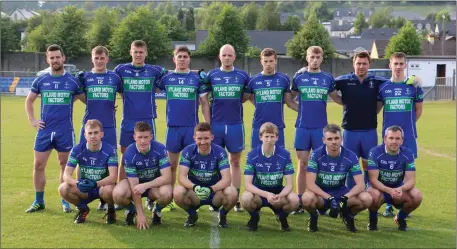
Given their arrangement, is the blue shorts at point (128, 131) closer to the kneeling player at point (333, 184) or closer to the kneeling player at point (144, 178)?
the kneeling player at point (144, 178)

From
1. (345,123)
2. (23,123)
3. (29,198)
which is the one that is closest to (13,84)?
(23,123)

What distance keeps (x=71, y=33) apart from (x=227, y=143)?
1743 inches

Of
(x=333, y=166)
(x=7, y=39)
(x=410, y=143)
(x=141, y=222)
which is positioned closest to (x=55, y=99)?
(x=141, y=222)

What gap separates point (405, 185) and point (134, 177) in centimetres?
293

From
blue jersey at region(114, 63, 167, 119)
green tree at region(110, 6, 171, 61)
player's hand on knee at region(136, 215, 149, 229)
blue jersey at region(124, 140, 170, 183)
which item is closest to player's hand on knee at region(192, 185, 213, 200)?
blue jersey at region(124, 140, 170, 183)

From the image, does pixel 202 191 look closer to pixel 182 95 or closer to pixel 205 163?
pixel 205 163

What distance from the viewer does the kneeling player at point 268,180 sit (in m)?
5.90

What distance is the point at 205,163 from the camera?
619 cm

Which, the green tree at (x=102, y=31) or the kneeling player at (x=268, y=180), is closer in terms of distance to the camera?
the kneeling player at (x=268, y=180)

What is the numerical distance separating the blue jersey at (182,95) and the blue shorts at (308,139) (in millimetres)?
1307

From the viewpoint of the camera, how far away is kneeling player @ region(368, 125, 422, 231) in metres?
6.02

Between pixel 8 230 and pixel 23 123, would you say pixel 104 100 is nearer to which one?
pixel 8 230

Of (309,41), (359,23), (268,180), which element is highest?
(359,23)

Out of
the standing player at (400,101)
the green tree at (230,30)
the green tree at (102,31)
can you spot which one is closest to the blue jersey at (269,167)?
the standing player at (400,101)
